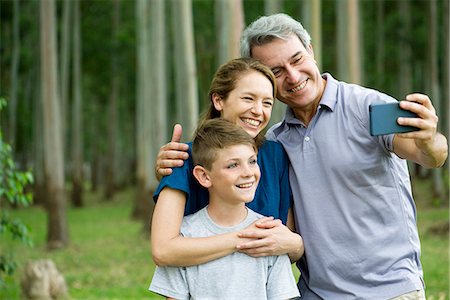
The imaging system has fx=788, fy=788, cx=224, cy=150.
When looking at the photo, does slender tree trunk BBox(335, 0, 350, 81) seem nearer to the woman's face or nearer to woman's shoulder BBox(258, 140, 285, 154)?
woman's shoulder BBox(258, 140, 285, 154)

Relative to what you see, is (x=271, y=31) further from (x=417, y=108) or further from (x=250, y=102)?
(x=417, y=108)

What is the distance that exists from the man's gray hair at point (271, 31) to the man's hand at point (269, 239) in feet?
2.76

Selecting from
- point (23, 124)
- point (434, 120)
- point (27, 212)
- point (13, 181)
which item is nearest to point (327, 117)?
point (434, 120)

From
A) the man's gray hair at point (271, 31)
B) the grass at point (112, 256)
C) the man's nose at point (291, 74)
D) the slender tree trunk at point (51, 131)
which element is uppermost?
the man's gray hair at point (271, 31)

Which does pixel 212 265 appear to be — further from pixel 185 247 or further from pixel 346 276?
pixel 346 276

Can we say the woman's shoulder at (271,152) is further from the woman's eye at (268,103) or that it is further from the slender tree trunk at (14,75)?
the slender tree trunk at (14,75)

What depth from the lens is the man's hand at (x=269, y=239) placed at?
3.22 m

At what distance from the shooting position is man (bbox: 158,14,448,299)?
Answer: 11.1ft

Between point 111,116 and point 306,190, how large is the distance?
30.0 meters

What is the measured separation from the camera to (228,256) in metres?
3.25

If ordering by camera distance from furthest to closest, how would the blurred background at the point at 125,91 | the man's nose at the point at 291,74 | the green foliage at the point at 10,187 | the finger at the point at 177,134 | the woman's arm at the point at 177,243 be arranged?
the blurred background at the point at 125,91
the green foliage at the point at 10,187
the finger at the point at 177,134
the man's nose at the point at 291,74
the woman's arm at the point at 177,243

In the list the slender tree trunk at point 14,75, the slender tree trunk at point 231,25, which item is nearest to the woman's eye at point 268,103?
the slender tree trunk at point 231,25

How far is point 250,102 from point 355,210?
652 mm

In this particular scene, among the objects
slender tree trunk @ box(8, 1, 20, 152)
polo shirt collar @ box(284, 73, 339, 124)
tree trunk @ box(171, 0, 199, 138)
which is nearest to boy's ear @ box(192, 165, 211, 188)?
polo shirt collar @ box(284, 73, 339, 124)
